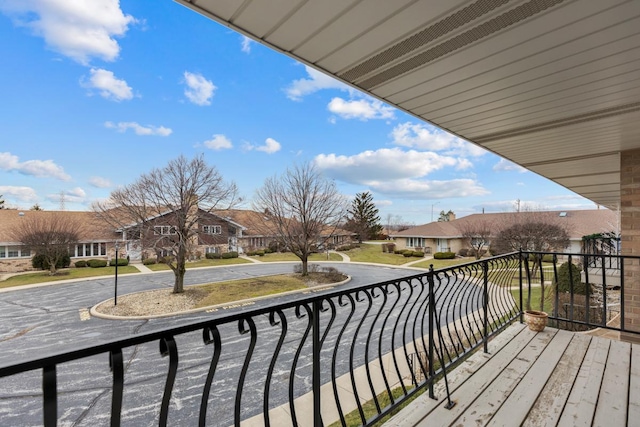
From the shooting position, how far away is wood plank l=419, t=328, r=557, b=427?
1.97m

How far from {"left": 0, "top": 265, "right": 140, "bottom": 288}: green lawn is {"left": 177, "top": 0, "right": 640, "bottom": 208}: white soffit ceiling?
2032 centimetres

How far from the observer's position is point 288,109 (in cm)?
2738

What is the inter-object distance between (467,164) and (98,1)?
32.4 metres

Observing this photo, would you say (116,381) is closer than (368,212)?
Yes

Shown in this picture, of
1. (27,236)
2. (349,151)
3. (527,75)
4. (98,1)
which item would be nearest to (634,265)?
(527,75)

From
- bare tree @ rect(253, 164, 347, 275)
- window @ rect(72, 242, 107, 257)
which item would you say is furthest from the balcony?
window @ rect(72, 242, 107, 257)

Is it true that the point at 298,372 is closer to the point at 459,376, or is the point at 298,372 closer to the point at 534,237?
the point at 459,376

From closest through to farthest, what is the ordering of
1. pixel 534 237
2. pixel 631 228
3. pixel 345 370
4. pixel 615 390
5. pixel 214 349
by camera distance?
pixel 214 349 → pixel 615 390 → pixel 631 228 → pixel 345 370 → pixel 534 237

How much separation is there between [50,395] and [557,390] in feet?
10.0

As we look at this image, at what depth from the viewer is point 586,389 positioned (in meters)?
2.26

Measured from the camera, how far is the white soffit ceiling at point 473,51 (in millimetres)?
1372

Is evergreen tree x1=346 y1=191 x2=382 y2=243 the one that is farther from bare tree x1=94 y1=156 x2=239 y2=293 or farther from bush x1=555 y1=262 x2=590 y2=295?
bush x1=555 y1=262 x2=590 y2=295

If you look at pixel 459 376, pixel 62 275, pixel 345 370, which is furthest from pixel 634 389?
pixel 62 275

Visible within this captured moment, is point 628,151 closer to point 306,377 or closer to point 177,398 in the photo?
point 306,377
